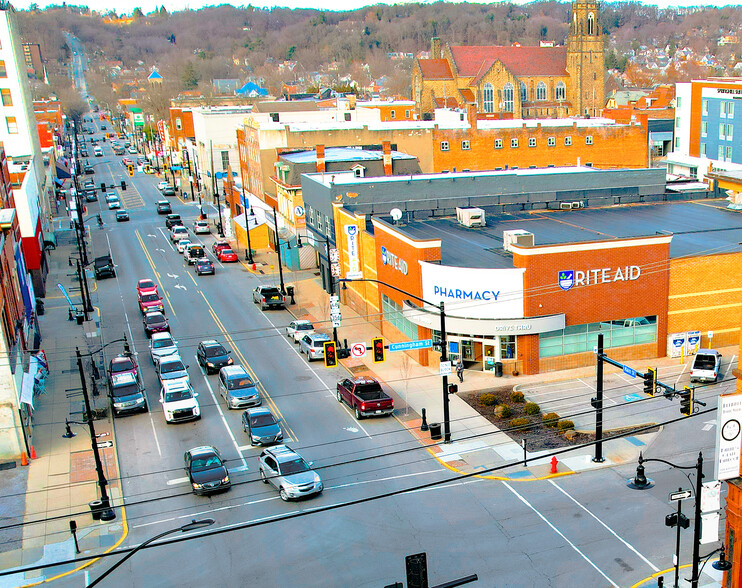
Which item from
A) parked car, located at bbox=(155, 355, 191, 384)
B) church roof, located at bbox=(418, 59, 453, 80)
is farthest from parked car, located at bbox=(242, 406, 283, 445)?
church roof, located at bbox=(418, 59, 453, 80)

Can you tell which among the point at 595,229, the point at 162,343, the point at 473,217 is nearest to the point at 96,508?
the point at 162,343

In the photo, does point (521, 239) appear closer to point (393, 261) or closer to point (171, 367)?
point (393, 261)

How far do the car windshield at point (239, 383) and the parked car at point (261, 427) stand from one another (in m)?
3.60

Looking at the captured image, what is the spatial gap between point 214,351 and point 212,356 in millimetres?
402

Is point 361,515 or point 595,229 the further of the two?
point 595,229

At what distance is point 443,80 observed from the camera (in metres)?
142

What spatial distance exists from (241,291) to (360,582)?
39.8 m

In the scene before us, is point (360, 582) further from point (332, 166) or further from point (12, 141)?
point (12, 141)

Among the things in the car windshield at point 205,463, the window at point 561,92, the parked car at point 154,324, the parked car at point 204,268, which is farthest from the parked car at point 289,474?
the window at point 561,92

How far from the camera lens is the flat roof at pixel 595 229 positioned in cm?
4353

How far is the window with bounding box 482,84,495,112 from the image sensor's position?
457 ft

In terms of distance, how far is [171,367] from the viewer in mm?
41312

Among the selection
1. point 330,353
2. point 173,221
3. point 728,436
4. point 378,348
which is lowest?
point 173,221

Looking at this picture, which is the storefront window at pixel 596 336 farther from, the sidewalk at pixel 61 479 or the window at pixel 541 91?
the window at pixel 541 91
